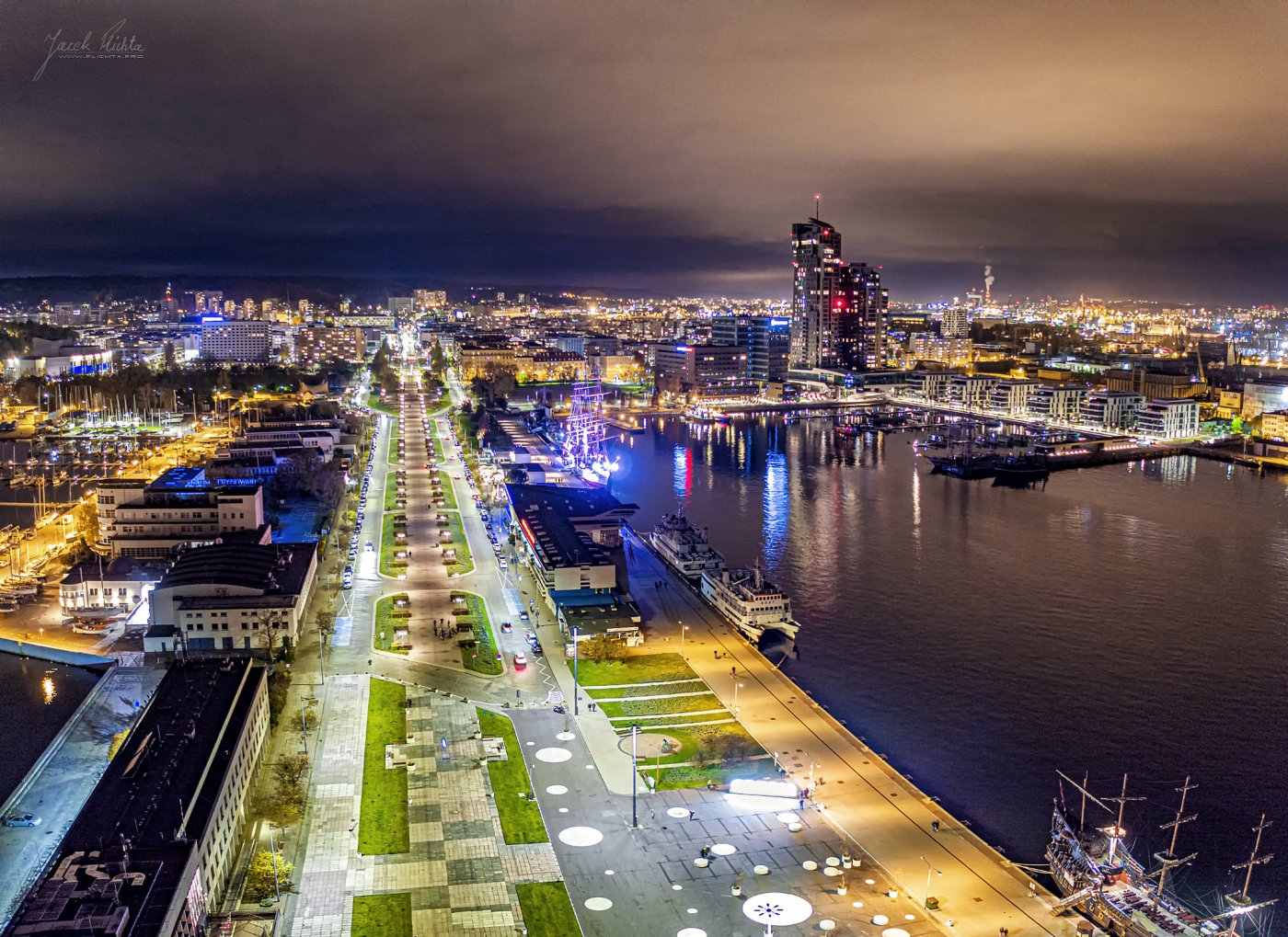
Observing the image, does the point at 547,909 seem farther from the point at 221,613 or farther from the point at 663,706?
the point at 221,613

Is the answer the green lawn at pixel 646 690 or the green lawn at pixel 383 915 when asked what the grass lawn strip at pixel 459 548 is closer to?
the green lawn at pixel 646 690

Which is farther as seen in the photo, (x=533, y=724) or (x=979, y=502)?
(x=979, y=502)

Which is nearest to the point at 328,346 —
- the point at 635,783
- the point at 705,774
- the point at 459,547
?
the point at 459,547

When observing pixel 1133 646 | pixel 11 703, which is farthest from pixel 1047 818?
pixel 11 703

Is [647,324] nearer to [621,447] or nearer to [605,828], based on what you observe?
[621,447]

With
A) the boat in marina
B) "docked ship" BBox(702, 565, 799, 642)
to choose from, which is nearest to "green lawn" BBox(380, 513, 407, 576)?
"docked ship" BBox(702, 565, 799, 642)

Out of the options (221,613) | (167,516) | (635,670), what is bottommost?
(635,670)

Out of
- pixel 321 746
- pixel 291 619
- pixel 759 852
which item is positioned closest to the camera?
pixel 759 852

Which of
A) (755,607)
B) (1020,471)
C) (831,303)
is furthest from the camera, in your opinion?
(831,303)
